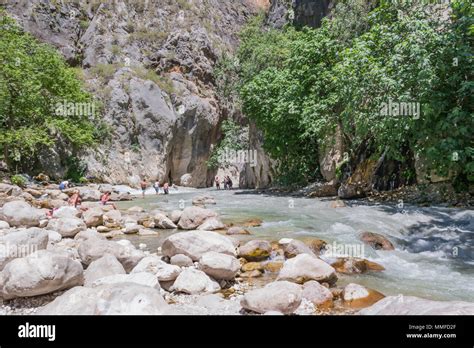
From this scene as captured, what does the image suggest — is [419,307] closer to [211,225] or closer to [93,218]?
[211,225]

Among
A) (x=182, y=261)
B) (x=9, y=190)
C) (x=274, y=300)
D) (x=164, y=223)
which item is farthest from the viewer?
(x=9, y=190)

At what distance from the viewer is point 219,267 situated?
5742mm

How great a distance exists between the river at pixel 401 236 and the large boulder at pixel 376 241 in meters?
0.20

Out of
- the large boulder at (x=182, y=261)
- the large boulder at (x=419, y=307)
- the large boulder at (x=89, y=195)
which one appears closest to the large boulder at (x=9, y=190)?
the large boulder at (x=89, y=195)

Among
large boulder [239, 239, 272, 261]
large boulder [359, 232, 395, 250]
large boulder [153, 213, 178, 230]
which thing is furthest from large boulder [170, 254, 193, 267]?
large boulder [359, 232, 395, 250]

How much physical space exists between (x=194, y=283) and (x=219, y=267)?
0.53m

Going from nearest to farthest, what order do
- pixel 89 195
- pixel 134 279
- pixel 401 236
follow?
pixel 134 279, pixel 401 236, pixel 89 195

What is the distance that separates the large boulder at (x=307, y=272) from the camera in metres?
5.64

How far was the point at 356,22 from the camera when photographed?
73.6ft
